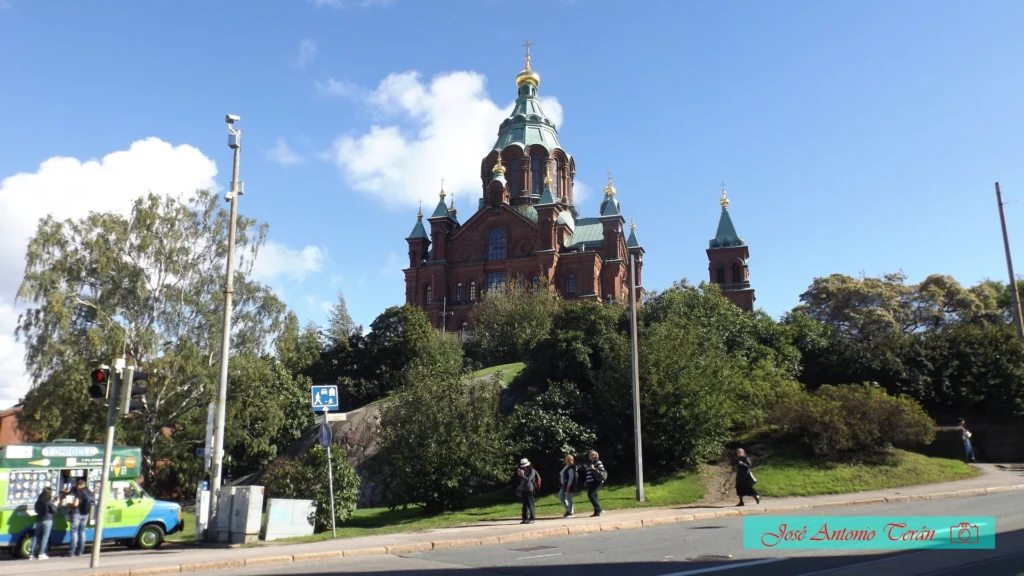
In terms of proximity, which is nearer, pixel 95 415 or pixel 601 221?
pixel 95 415

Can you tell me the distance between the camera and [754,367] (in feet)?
97.8

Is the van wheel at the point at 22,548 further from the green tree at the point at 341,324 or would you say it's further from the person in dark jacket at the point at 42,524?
the green tree at the point at 341,324

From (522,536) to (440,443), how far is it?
7.47 metres

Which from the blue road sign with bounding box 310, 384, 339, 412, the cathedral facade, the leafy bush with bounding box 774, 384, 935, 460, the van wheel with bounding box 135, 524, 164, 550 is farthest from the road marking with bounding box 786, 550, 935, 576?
the cathedral facade

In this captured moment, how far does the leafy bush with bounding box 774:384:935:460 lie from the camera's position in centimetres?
2239

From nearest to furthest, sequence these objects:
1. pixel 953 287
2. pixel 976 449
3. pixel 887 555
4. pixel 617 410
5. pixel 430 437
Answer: pixel 887 555 < pixel 430 437 < pixel 617 410 < pixel 976 449 < pixel 953 287

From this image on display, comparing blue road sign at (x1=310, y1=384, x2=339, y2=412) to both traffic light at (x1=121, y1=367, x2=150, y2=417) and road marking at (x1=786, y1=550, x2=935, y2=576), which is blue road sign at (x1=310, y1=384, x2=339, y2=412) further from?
road marking at (x1=786, y1=550, x2=935, y2=576)

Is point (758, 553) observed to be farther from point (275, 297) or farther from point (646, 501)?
point (275, 297)

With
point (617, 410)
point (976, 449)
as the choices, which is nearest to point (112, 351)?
point (617, 410)

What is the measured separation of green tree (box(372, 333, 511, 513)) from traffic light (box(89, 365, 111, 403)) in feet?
36.4

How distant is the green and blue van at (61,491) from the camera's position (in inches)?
622

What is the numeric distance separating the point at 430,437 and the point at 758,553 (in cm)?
1253

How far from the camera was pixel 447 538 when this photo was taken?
14.2m

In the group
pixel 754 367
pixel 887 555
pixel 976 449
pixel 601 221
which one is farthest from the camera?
pixel 601 221
